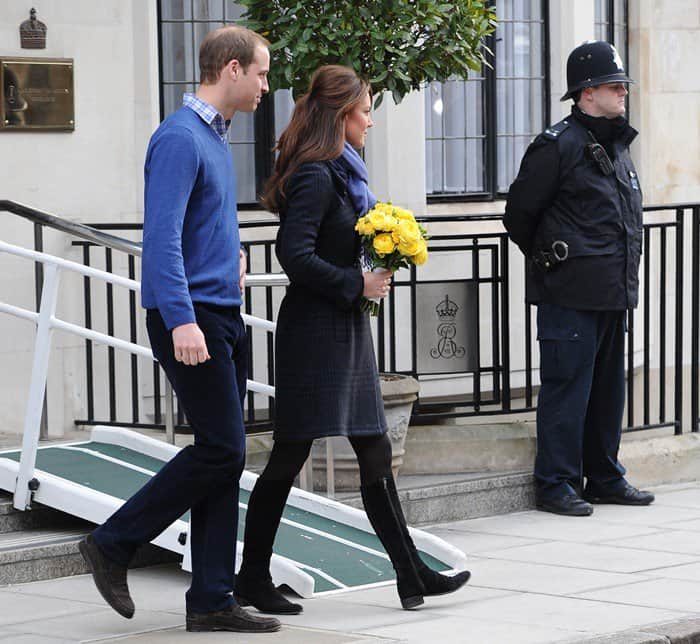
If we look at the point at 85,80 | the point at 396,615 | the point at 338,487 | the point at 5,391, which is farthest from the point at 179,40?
the point at 396,615

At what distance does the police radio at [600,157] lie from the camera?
26.0 feet

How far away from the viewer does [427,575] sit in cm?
594

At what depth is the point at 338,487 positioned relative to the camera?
785 cm

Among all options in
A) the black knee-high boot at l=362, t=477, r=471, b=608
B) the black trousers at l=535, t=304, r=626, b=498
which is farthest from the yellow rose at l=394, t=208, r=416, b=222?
the black trousers at l=535, t=304, r=626, b=498

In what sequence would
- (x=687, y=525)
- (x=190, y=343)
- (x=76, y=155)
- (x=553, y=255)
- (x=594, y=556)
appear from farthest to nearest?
(x=76, y=155) < (x=553, y=255) < (x=687, y=525) < (x=594, y=556) < (x=190, y=343)

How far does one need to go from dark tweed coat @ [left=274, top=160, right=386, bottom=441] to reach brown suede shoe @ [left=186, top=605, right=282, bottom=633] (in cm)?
65

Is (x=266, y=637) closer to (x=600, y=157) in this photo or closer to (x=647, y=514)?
(x=647, y=514)

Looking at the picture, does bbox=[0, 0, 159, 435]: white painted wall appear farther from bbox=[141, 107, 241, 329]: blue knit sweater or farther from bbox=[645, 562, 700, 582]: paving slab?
bbox=[645, 562, 700, 582]: paving slab

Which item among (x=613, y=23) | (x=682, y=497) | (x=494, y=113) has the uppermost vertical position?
(x=613, y=23)

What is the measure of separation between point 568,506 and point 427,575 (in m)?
2.37

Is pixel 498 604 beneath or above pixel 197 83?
beneath

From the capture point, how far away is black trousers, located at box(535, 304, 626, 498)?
8.08m

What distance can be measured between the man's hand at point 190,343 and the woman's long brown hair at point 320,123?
2.57 ft

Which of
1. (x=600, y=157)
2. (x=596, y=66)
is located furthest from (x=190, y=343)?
(x=596, y=66)
